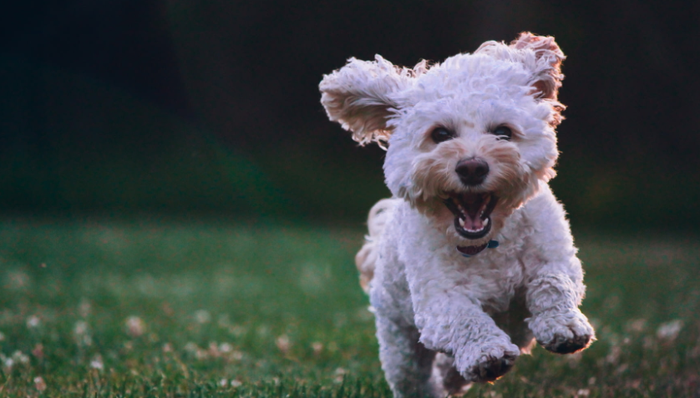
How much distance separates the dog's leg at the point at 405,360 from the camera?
4.02 meters

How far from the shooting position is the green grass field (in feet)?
14.3

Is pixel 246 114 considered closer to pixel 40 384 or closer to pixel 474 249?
pixel 40 384

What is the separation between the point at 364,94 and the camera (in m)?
3.58

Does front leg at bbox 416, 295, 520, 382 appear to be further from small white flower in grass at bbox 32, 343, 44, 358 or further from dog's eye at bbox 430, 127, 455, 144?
small white flower in grass at bbox 32, 343, 44, 358

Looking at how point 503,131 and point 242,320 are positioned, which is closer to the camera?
point 503,131

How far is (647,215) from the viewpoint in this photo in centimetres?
1705

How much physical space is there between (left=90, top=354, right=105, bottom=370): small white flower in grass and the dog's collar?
96.0 inches

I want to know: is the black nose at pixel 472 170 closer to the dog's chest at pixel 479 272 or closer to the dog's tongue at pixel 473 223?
the dog's tongue at pixel 473 223

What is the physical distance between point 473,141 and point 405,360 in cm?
148

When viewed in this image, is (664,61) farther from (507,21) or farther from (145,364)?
(145,364)

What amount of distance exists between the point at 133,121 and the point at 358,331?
1278cm

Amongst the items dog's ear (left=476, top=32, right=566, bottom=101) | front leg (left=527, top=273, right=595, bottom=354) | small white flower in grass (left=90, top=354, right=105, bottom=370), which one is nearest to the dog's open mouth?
front leg (left=527, top=273, right=595, bottom=354)

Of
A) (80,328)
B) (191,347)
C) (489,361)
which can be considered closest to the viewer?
(489,361)

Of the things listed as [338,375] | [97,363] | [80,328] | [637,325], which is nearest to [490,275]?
[338,375]
